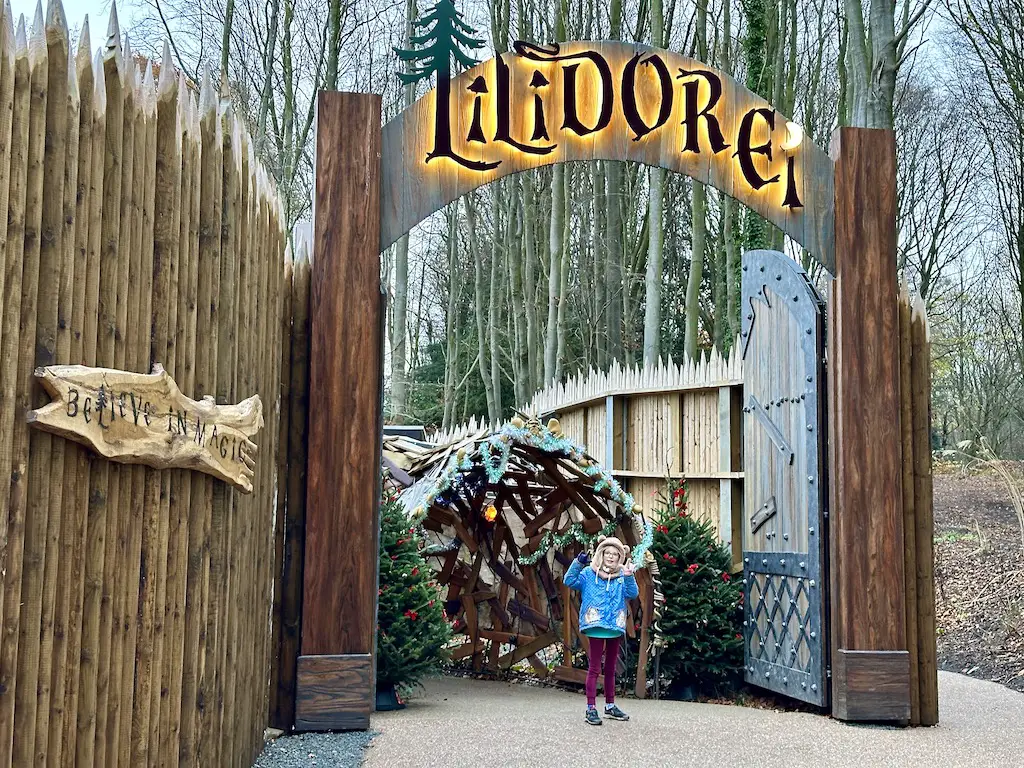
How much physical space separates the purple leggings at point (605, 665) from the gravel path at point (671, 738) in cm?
23

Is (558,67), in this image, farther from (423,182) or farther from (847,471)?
(847,471)

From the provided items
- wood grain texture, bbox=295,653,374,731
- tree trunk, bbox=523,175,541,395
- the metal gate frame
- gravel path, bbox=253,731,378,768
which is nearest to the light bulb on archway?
the metal gate frame

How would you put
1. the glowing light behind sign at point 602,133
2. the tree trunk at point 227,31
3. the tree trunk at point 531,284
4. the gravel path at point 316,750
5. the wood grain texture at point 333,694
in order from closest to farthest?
1. the gravel path at point 316,750
2. the wood grain texture at point 333,694
3. the glowing light behind sign at point 602,133
4. the tree trunk at point 227,31
5. the tree trunk at point 531,284

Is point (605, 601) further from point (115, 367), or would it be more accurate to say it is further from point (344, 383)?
point (115, 367)

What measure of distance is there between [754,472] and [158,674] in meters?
5.78

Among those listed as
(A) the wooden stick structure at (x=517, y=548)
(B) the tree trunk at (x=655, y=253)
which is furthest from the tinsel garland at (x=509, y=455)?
(B) the tree trunk at (x=655, y=253)

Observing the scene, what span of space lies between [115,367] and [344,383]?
3116 mm

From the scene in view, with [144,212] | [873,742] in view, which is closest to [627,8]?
[873,742]

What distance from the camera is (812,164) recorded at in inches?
319

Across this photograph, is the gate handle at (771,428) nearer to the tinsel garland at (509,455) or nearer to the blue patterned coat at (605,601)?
the tinsel garland at (509,455)

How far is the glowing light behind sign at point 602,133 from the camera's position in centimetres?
745

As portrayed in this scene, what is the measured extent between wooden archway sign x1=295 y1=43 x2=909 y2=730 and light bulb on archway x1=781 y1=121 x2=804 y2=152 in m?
0.01

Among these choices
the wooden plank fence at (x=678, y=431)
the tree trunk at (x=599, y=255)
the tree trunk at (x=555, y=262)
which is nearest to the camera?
the wooden plank fence at (x=678, y=431)

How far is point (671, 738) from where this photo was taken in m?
6.76
